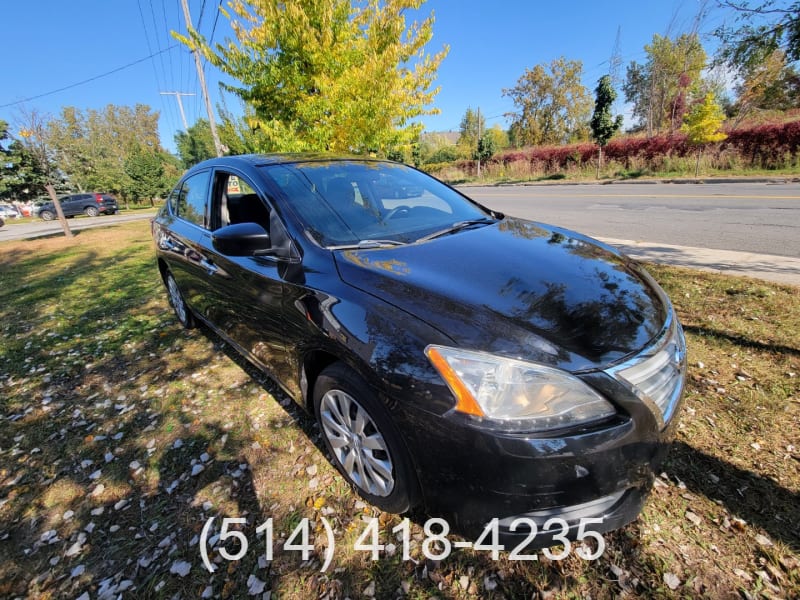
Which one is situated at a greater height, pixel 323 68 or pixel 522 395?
pixel 323 68

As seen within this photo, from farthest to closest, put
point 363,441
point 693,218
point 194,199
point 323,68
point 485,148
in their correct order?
point 485,148
point 693,218
point 323,68
point 194,199
point 363,441

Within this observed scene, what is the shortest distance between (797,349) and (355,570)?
3466mm

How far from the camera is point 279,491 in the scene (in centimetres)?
210

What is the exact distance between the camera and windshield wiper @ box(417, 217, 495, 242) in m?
2.28

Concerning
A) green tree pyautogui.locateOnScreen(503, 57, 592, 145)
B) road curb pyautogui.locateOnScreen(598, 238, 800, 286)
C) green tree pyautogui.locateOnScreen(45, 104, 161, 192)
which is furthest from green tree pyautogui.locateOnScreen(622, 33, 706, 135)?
green tree pyautogui.locateOnScreen(45, 104, 161, 192)

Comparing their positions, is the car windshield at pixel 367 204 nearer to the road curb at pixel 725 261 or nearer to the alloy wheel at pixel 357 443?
the alloy wheel at pixel 357 443

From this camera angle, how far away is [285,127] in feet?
23.8

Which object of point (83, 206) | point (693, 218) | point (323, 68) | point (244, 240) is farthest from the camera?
point (83, 206)

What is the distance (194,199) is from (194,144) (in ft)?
224

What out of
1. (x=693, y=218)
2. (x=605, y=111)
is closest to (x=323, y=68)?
(x=693, y=218)

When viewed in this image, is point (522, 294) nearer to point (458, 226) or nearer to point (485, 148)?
point (458, 226)

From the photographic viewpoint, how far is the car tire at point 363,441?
5.27 feet

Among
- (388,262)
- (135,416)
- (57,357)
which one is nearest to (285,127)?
(57,357)

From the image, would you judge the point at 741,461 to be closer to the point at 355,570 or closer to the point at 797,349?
the point at 797,349
